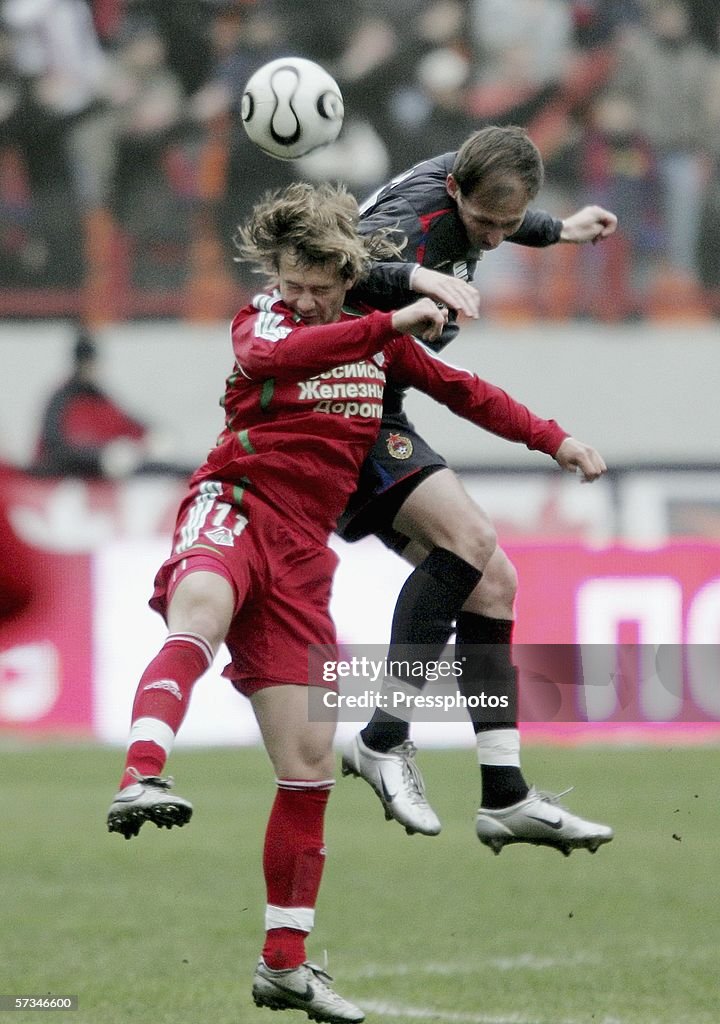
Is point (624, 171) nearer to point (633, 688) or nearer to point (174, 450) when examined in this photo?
point (174, 450)

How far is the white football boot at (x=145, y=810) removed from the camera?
4.12m

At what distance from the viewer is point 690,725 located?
437 inches

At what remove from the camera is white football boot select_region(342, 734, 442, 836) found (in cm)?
509

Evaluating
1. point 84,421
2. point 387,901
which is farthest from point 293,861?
point 84,421

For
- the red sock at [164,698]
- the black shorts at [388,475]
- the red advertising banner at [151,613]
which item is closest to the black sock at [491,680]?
the black shorts at [388,475]

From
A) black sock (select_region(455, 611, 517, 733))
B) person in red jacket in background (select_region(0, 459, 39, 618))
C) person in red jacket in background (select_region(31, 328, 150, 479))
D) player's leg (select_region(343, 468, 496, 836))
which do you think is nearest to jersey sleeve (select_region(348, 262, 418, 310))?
player's leg (select_region(343, 468, 496, 836))

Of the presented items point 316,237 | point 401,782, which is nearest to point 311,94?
point 316,237

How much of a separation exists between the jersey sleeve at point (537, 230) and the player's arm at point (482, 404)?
533 mm

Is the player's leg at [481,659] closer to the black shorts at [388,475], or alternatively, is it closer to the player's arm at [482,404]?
the black shorts at [388,475]

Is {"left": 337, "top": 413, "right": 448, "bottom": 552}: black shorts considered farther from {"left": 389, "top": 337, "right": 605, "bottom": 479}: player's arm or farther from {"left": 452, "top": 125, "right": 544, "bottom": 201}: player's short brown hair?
{"left": 452, "top": 125, "right": 544, "bottom": 201}: player's short brown hair

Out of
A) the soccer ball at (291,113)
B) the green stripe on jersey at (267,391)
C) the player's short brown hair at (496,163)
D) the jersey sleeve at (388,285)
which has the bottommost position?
the green stripe on jersey at (267,391)

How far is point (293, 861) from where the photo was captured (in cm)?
505

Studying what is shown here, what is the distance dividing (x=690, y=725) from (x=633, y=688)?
2106 millimetres

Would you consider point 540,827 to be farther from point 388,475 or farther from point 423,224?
point 423,224
